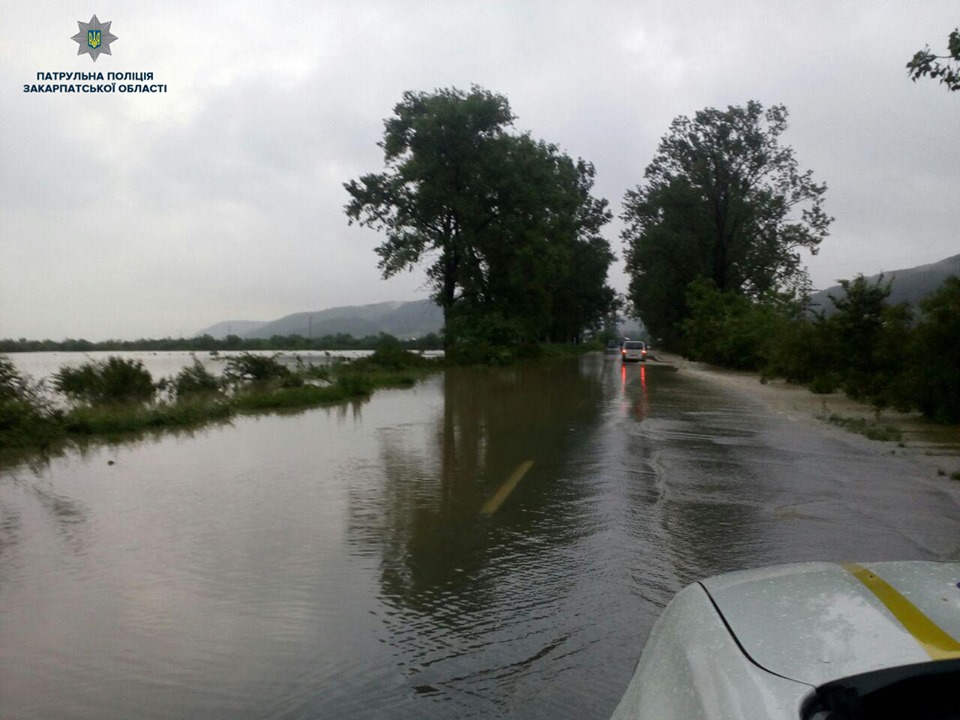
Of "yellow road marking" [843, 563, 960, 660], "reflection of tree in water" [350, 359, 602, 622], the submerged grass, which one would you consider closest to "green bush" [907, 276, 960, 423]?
the submerged grass

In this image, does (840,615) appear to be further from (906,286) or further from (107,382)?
(906,286)

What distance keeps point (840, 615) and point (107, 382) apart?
2142 cm

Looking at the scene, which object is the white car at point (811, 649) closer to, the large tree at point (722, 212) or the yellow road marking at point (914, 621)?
the yellow road marking at point (914, 621)

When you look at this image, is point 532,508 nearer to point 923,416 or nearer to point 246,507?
point 246,507

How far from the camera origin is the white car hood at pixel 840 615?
2270 mm

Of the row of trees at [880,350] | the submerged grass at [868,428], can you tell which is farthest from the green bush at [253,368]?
the submerged grass at [868,428]

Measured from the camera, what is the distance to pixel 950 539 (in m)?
7.66

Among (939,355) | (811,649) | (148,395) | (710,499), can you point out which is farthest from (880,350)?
(811,649)

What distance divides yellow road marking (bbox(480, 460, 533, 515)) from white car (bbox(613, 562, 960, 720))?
19.0 ft

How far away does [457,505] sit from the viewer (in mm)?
9156

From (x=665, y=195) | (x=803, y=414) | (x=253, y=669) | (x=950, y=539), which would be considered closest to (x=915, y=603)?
(x=253, y=669)

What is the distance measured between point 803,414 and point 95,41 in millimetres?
16446

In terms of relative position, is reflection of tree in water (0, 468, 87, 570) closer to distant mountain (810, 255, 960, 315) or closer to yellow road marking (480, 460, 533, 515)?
yellow road marking (480, 460, 533, 515)

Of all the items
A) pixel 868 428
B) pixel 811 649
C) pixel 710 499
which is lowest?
pixel 868 428
